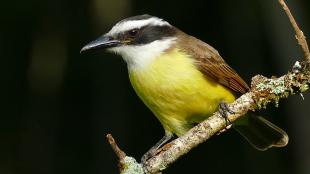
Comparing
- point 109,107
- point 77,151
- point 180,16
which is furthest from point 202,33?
point 77,151

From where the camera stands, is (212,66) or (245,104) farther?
(212,66)

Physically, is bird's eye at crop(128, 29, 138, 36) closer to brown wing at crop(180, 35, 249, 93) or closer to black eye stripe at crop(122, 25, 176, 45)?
black eye stripe at crop(122, 25, 176, 45)

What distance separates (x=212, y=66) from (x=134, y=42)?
1.82 feet

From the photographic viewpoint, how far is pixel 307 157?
601 centimetres

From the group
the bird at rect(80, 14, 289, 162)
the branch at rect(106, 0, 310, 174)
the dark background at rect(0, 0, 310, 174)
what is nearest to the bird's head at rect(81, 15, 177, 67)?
the bird at rect(80, 14, 289, 162)

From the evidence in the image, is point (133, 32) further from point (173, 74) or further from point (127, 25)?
point (173, 74)

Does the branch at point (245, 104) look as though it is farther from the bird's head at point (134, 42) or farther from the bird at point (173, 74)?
the bird's head at point (134, 42)

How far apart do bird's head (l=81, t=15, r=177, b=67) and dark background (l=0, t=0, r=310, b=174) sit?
112 cm

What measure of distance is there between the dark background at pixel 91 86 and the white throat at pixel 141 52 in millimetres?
1181

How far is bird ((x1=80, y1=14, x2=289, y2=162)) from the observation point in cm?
497

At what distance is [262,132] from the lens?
539 cm

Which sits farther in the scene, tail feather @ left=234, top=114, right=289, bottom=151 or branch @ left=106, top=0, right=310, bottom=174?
tail feather @ left=234, top=114, right=289, bottom=151

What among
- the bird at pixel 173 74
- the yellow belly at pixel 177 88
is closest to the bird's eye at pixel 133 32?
the bird at pixel 173 74

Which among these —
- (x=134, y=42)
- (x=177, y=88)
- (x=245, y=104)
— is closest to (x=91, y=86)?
(x=134, y=42)
